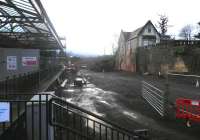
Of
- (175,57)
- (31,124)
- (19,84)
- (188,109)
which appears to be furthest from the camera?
(175,57)

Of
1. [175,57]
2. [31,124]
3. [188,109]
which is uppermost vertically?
[175,57]

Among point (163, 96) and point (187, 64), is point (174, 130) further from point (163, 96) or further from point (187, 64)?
point (187, 64)

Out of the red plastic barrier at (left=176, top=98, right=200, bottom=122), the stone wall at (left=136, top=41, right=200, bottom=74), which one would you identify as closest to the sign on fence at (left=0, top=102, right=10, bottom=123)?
the red plastic barrier at (left=176, top=98, right=200, bottom=122)

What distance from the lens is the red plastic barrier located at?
33.1 feet

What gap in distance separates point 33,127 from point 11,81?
3.78 meters

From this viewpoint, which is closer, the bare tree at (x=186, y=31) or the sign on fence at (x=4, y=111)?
the sign on fence at (x=4, y=111)

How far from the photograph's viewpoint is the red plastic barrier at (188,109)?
10094 millimetres

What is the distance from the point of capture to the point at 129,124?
10.5m

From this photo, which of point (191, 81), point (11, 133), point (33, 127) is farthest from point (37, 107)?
point (191, 81)

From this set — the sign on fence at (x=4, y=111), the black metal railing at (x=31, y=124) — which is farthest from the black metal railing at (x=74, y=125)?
the sign on fence at (x=4, y=111)

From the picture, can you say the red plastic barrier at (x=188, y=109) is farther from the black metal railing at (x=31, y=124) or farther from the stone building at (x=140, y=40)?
the stone building at (x=140, y=40)

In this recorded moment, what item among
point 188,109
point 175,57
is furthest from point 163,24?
point 188,109

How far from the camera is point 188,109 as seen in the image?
1092cm

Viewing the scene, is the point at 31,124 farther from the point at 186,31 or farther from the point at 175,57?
the point at 186,31
